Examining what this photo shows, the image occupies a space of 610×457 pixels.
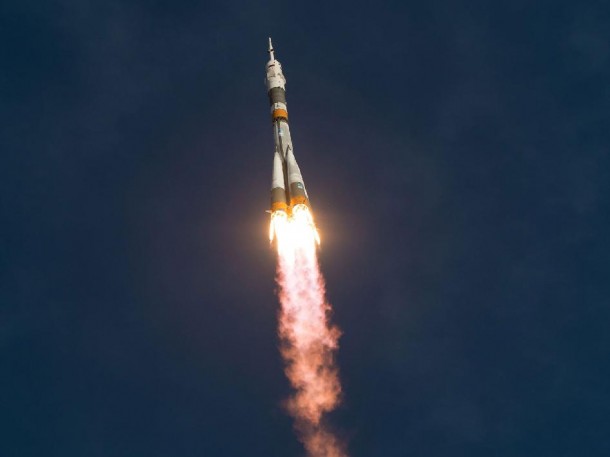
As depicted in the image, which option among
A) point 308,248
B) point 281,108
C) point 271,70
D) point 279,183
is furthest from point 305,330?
point 271,70

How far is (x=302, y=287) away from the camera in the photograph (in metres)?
81.1

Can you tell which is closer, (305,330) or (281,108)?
(305,330)

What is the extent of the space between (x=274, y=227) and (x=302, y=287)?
32.5ft

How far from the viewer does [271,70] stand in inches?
3743

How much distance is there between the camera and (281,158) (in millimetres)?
83250

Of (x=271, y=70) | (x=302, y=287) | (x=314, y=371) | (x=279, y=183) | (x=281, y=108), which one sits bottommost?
(x=314, y=371)

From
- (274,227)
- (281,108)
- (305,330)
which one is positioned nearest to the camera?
(274,227)

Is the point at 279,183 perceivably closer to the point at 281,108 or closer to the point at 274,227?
the point at 274,227

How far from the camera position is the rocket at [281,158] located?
253ft

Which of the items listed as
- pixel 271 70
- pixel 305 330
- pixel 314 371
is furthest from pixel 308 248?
pixel 271 70

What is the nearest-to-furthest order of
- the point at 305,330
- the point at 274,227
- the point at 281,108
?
the point at 274,227 → the point at 305,330 → the point at 281,108

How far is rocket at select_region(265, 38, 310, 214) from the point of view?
77000 millimetres

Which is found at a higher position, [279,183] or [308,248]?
[279,183]

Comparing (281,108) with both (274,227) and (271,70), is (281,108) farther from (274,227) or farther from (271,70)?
(274,227)
